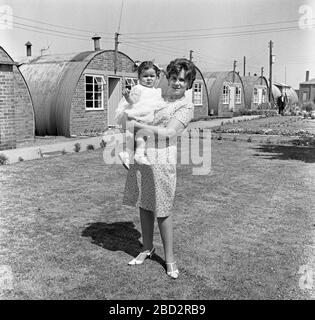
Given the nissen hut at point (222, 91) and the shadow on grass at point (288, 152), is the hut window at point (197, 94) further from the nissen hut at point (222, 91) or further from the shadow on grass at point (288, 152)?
the shadow on grass at point (288, 152)

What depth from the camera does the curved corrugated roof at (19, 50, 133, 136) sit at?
16938 millimetres

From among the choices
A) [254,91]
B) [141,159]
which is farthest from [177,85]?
[254,91]

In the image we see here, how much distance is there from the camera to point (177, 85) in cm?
367

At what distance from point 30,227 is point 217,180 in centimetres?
433

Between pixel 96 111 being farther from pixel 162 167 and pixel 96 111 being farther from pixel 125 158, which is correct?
pixel 162 167

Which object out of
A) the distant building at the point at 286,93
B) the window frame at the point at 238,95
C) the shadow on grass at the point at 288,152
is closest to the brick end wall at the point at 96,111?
the shadow on grass at the point at 288,152

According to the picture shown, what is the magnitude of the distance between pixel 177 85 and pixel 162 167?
29.8 inches

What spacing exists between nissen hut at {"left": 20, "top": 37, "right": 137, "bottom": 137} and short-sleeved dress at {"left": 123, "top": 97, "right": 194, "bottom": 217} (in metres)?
13.6

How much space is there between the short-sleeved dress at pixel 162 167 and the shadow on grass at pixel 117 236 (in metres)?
0.78

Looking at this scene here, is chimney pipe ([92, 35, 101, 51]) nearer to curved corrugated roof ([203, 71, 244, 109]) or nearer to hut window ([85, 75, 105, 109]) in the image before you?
hut window ([85, 75, 105, 109])

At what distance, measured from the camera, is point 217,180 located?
855 centimetres

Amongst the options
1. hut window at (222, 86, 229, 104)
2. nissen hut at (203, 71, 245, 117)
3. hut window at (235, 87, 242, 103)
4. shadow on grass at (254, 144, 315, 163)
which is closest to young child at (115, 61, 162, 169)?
shadow on grass at (254, 144, 315, 163)

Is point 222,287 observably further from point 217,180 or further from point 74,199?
point 217,180

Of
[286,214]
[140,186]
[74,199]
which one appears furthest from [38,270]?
[286,214]
